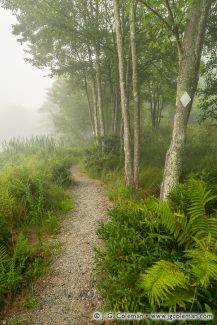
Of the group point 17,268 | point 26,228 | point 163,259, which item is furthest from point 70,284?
point 26,228

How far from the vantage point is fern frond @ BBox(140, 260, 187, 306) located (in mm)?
2566

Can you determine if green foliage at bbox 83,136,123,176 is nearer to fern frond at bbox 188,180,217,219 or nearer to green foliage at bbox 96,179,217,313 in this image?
green foliage at bbox 96,179,217,313

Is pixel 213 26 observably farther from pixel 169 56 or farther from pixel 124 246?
pixel 124 246

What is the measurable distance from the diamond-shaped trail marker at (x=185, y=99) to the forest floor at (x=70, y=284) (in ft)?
11.9

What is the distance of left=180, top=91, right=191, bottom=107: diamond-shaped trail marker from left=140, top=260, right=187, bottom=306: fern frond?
3880 mm

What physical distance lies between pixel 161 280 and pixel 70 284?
83.2 inches

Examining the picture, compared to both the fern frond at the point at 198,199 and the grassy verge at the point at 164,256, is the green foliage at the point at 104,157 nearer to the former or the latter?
the grassy verge at the point at 164,256

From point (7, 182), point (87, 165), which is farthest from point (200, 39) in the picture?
point (87, 165)

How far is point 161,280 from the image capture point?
8.59 ft

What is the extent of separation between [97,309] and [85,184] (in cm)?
679

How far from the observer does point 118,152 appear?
38.7 feet

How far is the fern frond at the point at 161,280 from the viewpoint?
2.57 meters
